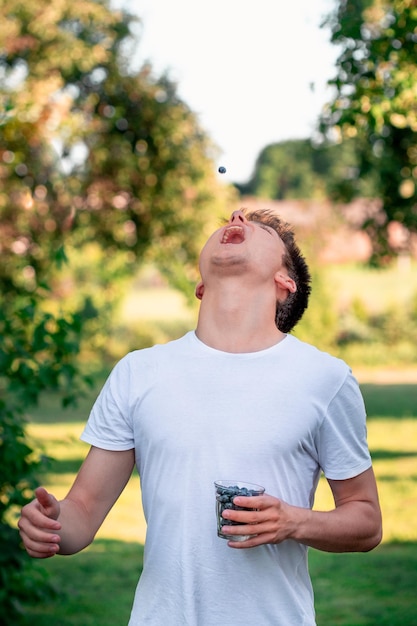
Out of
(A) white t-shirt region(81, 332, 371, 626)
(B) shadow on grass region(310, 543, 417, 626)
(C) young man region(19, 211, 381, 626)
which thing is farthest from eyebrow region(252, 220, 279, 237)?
(B) shadow on grass region(310, 543, 417, 626)

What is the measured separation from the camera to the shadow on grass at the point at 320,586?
256 inches

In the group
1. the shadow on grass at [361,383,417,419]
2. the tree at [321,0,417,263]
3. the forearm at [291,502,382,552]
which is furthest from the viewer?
the shadow on grass at [361,383,417,419]

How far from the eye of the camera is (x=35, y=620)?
6.44 m

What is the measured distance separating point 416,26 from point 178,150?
460 inches

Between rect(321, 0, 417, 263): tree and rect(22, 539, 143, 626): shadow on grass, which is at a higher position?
rect(321, 0, 417, 263): tree

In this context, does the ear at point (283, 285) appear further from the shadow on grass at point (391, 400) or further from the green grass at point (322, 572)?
the shadow on grass at point (391, 400)

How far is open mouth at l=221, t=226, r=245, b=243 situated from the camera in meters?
2.40

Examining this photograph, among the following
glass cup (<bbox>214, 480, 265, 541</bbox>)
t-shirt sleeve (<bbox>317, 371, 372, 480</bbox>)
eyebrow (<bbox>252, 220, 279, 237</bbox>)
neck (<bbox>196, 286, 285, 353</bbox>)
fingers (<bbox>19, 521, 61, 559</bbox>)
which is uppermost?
eyebrow (<bbox>252, 220, 279, 237</bbox>)

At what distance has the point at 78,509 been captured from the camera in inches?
88.9

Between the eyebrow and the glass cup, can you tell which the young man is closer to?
the glass cup

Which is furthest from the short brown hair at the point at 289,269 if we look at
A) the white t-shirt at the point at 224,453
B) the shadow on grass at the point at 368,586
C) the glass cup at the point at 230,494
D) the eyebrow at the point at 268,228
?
the shadow on grass at the point at 368,586

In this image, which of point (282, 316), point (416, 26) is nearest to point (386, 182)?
point (416, 26)

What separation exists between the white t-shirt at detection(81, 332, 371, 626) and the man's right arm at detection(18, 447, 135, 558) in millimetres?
56

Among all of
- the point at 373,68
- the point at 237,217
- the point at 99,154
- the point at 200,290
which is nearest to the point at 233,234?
the point at 237,217
